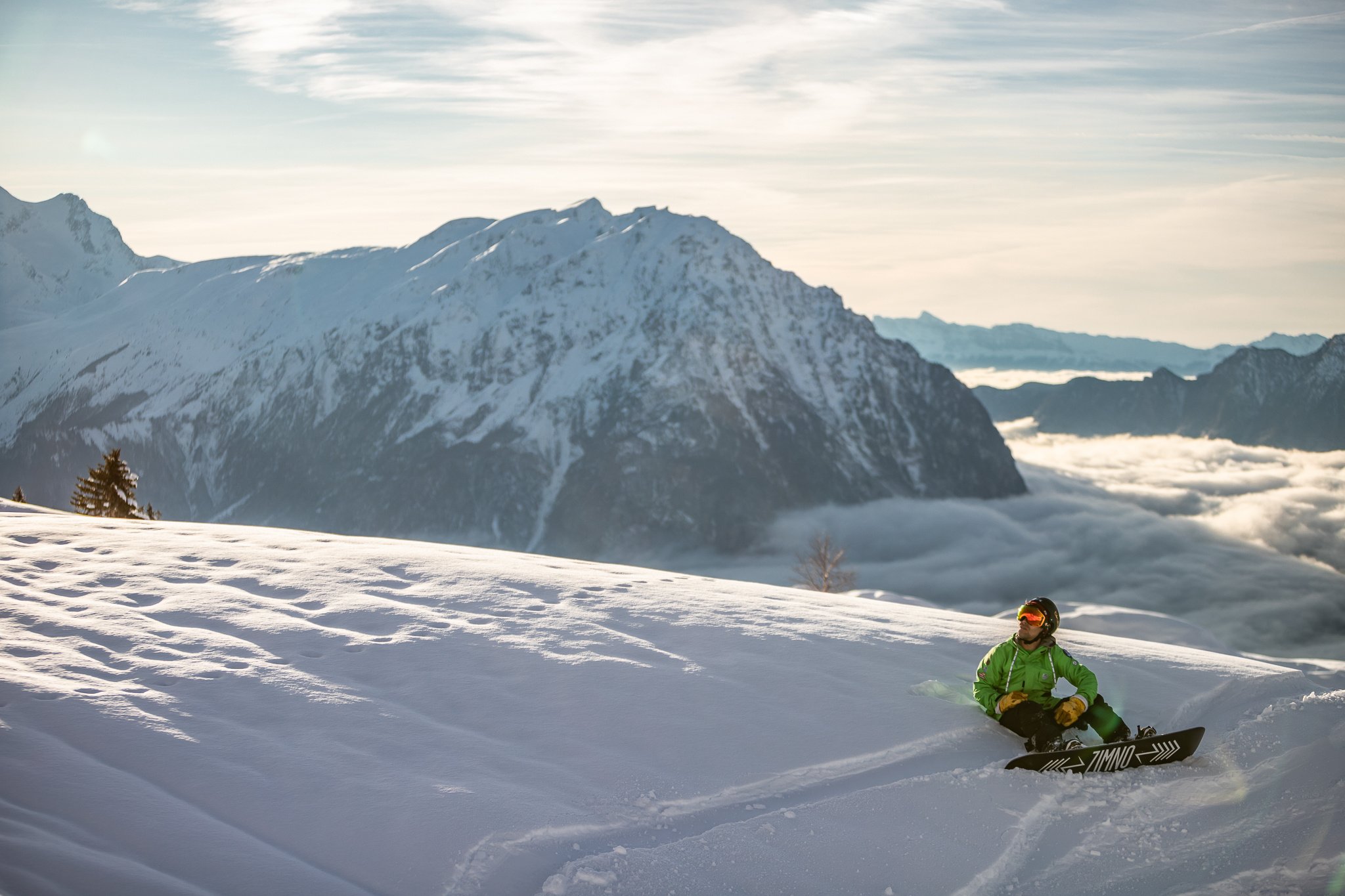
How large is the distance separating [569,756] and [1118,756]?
5005 millimetres

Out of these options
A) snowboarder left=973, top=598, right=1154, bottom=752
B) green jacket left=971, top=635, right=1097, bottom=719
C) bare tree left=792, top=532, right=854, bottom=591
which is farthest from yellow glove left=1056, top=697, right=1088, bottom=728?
bare tree left=792, top=532, right=854, bottom=591

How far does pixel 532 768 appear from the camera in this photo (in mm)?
7820

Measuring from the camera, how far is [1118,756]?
28.3 ft

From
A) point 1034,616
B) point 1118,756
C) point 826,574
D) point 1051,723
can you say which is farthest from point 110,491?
point 1118,756

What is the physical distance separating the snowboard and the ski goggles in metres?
1.19

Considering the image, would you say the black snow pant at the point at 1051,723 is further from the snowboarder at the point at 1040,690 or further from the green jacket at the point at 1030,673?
the green jacket at the point at 1030,673

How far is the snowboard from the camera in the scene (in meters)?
8.54


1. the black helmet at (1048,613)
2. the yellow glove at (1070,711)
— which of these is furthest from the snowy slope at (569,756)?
the black helmet at (1048,613)

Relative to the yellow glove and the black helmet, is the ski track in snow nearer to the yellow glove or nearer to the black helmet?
the yellow glove

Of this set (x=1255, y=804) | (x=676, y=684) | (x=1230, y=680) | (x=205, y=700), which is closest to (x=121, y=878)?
(x=205, y=700)

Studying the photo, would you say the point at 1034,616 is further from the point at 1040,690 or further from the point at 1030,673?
the point at 1040,690

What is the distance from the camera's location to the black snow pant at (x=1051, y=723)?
8844 millimetres

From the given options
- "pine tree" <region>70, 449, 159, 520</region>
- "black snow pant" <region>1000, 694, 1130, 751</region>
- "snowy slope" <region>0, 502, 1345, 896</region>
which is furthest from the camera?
"pine tree" <region>70, 449, 159, 520</region>

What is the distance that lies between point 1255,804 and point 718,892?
4.74 metres
